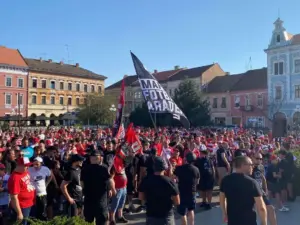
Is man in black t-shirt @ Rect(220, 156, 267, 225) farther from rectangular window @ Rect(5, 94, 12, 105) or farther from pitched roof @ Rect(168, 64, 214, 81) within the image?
rectangular window @ Rect(5, 94, 12, 105)

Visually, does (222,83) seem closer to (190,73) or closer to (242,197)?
(190,73)

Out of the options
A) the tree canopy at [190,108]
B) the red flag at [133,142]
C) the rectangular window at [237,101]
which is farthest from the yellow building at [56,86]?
the red flag at [133,142]

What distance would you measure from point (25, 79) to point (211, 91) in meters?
32.0

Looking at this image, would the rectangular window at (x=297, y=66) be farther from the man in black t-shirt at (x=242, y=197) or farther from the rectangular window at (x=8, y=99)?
the rectangular window at (x=8, y=99)

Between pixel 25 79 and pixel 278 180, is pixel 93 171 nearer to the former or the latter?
pixel 278 180

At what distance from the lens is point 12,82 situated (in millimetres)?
59875

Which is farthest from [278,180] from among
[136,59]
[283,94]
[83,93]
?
[83,93]

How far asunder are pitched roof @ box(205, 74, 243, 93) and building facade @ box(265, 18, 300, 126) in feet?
35.4

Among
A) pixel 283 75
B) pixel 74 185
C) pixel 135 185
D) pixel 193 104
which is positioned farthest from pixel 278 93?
pixel 74 185

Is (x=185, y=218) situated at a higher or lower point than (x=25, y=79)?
lower

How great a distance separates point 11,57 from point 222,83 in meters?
35.9

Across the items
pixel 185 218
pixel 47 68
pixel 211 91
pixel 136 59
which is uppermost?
pixel 47 68

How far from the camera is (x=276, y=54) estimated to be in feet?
151

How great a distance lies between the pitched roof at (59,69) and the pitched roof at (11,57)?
5.14 ft
